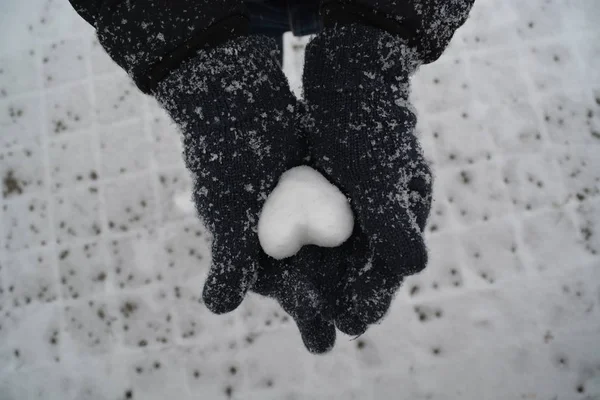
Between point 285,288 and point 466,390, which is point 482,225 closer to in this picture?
point 466,390

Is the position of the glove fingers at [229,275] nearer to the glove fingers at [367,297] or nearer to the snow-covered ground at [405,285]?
the glove fingers at [367,297]

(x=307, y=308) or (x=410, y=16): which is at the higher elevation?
(x=410, y=16)

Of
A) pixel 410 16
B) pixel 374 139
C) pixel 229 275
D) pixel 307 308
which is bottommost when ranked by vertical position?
pixel 307 308

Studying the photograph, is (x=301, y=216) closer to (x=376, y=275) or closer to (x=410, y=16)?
(x=376, y=275)

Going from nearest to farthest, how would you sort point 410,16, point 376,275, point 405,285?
1. point 410,16
2. point 376,275
3. point 405,285

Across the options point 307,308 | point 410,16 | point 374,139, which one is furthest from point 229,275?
point 410,16

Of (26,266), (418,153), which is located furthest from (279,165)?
(26,266)

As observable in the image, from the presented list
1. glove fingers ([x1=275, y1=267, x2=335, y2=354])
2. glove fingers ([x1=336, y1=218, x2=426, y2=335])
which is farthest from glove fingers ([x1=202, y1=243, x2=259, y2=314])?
glove fingers ([x1=336, y1=218, x2=426, y2=335])

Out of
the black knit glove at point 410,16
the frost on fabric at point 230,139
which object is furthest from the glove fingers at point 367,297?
the black knit glove at point 410,16
